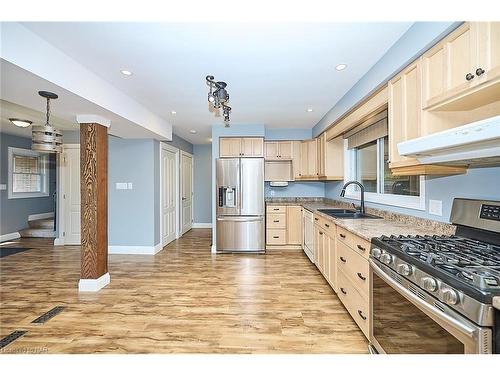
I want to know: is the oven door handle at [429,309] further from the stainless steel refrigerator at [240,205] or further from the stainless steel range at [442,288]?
the stainless steel refrigerator at [240,205]

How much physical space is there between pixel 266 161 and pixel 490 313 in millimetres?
4710

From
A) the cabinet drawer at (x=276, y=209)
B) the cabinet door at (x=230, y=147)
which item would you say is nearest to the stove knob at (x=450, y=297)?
the cabinet drawer at (x=276, y=209)

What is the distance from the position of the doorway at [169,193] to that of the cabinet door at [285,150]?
2376mm

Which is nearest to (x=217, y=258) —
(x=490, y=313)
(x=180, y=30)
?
(x=180, y=30)

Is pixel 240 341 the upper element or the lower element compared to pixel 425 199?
lower

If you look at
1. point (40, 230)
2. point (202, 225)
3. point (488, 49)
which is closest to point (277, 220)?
point (202, 225)

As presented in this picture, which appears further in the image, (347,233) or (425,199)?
(347,233)

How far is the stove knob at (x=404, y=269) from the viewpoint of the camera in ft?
4.69

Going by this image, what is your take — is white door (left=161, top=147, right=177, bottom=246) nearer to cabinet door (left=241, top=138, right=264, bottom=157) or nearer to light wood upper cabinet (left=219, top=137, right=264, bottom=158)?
light wood upper cabinet (left=219, top=137, right=264, bottom=158)

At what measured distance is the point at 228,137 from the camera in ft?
16.8

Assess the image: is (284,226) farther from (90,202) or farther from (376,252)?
(376,252)

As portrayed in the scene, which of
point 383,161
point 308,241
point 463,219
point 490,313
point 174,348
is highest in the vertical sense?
point 383,161

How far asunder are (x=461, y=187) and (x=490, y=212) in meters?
0.34

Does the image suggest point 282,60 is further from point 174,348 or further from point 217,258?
point 217,258
